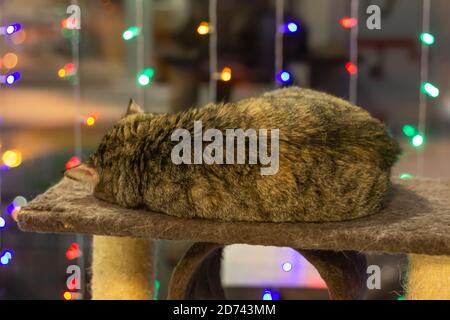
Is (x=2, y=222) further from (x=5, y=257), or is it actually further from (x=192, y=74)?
(x=192, y=74)

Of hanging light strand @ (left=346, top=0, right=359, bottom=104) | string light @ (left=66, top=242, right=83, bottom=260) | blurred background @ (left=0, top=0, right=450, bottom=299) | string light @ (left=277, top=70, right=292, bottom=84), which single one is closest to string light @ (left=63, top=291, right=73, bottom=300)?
blurred background @ (left=0, top=0, right=450, bottom=299)

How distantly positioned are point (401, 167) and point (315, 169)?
1.45 meters

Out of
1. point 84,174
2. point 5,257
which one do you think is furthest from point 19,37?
point 84,174

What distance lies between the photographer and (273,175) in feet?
4.73

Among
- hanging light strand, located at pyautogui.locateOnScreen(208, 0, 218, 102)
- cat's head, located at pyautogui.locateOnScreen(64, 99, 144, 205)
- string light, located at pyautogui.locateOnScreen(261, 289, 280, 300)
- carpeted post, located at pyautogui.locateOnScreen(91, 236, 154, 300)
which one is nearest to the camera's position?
cat's head, located at pyautogui.locateOnScreen(64, 99, 144, 205)

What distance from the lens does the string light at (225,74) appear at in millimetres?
2441

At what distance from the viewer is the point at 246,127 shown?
1.49 m

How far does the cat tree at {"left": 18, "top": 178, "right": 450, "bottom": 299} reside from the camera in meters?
1.42

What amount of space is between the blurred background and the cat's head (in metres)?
0.69

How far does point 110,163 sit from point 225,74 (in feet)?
3.17

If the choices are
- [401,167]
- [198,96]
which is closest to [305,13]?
[198,96]

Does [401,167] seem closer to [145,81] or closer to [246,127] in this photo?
[145,81]

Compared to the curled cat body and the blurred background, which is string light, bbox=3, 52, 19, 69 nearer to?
the blurred background

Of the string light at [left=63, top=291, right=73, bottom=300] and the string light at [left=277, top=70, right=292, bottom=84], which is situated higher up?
the string light at [left=277, top=70, right=292, bottom=84]
